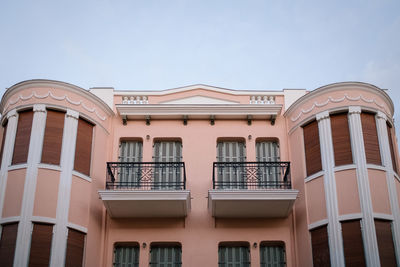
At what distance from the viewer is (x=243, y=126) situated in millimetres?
A: 19391

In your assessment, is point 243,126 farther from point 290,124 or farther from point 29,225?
point 29,225

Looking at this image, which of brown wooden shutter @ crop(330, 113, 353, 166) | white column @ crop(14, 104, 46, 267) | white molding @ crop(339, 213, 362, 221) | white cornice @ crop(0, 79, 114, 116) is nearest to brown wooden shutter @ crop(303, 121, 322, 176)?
brown wooden shutter @ crop(330, 113, 353, 166)

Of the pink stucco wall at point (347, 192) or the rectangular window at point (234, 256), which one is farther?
the rectangular window at point (234, 256)

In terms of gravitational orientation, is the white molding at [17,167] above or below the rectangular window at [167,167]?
below

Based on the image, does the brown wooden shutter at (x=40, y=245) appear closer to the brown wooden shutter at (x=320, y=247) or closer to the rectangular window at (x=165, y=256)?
the rectangular window at (x=165, y=256)

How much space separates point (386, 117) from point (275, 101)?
13.3 feet

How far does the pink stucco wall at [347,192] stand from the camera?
15797 millimetres

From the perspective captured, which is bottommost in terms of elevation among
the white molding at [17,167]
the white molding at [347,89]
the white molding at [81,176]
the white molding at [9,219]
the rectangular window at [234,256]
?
the rectangular window at [234,256]

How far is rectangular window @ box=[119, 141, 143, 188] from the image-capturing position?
709 inches

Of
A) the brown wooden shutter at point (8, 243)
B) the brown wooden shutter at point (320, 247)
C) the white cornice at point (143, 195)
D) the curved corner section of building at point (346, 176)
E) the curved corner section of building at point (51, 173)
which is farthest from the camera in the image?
the white cornice at point (143, 195)

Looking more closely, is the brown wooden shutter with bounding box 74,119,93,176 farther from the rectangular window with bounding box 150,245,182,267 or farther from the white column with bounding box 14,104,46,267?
the rectangular window with bounding box 150,245,182,267

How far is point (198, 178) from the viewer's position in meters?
18.4

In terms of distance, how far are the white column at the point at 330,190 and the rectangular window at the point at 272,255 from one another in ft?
7.33

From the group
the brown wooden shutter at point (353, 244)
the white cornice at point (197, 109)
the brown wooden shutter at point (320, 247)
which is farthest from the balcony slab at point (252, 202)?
the white cornice at point (197, 109)
